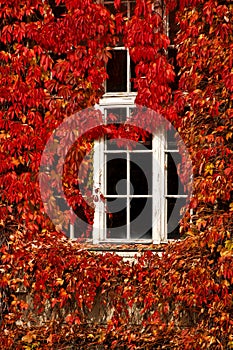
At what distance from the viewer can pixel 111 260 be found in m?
6.46

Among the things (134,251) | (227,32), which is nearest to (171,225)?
(134,251)

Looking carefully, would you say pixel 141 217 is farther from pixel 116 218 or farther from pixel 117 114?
pixel 117 114

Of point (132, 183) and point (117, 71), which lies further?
point (117, 71)

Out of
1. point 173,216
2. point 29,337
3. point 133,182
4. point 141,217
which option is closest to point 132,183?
point 133,182

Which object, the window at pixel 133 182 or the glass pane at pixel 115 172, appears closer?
the window at pixel 133 182

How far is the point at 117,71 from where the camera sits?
6750 mm

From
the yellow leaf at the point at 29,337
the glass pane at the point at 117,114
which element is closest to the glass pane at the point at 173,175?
the glass pane at the point at 117,114

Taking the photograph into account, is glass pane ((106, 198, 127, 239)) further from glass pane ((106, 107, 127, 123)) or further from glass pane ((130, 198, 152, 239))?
glass pane ((106, 107, 127, 123))

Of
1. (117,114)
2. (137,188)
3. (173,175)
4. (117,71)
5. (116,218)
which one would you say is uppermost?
(117,71)

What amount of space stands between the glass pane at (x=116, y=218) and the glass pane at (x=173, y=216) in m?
0.37

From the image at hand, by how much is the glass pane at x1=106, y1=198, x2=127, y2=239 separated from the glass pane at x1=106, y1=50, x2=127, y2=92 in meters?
0.96

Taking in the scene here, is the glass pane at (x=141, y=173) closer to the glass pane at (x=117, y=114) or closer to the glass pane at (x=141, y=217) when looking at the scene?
the glass pane at (x=141, y=217)

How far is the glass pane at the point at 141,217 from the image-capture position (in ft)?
21.6

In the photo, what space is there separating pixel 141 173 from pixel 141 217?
370 millimetres
